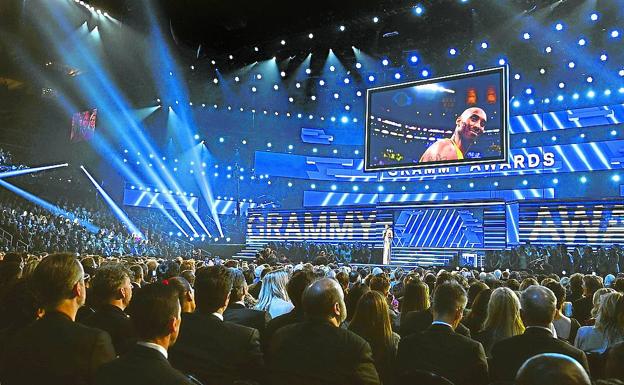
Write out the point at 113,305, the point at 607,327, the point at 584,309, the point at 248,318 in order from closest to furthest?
the point at 113,305, the point at 248,318, the point at 607,327, the point at 584,309

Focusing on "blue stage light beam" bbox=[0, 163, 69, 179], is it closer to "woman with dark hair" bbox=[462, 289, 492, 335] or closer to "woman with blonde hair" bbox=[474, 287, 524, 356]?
"woman with dark hair" bbox=[462, 289, 492, 335]

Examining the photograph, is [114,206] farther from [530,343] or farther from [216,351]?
[530,343]

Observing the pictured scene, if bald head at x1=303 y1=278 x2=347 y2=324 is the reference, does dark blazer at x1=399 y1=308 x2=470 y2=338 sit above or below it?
below

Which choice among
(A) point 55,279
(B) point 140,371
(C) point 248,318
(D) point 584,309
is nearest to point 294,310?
(C) point 248,318

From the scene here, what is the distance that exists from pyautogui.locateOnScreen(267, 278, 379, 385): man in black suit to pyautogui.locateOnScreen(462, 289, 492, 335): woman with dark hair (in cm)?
227

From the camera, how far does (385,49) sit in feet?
92.8

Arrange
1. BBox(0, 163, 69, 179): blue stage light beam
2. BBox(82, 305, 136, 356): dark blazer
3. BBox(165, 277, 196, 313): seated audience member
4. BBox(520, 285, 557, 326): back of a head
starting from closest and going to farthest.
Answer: BBox(520, 285, 557, 326): back of a head < BBox(82, 305, 136, 356): dark blazer < BBox(165, 277, 196, 313): seated audience member < BBox(0, 163, 69, 179): blue stage light beam

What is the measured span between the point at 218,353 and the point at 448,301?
61.1 inches

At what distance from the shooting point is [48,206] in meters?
27.8

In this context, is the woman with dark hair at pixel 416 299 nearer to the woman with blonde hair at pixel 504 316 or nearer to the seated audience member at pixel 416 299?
the seated audience member at pixel 416 299

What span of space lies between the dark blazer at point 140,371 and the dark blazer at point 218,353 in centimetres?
101

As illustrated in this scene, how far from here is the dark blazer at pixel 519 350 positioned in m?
3.39

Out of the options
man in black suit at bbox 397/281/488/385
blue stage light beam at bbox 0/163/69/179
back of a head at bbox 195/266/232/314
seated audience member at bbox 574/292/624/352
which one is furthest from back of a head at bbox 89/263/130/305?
blue stage light beam at bbox 0/163/69/179

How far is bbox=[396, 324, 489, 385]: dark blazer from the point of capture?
10.7 ft
